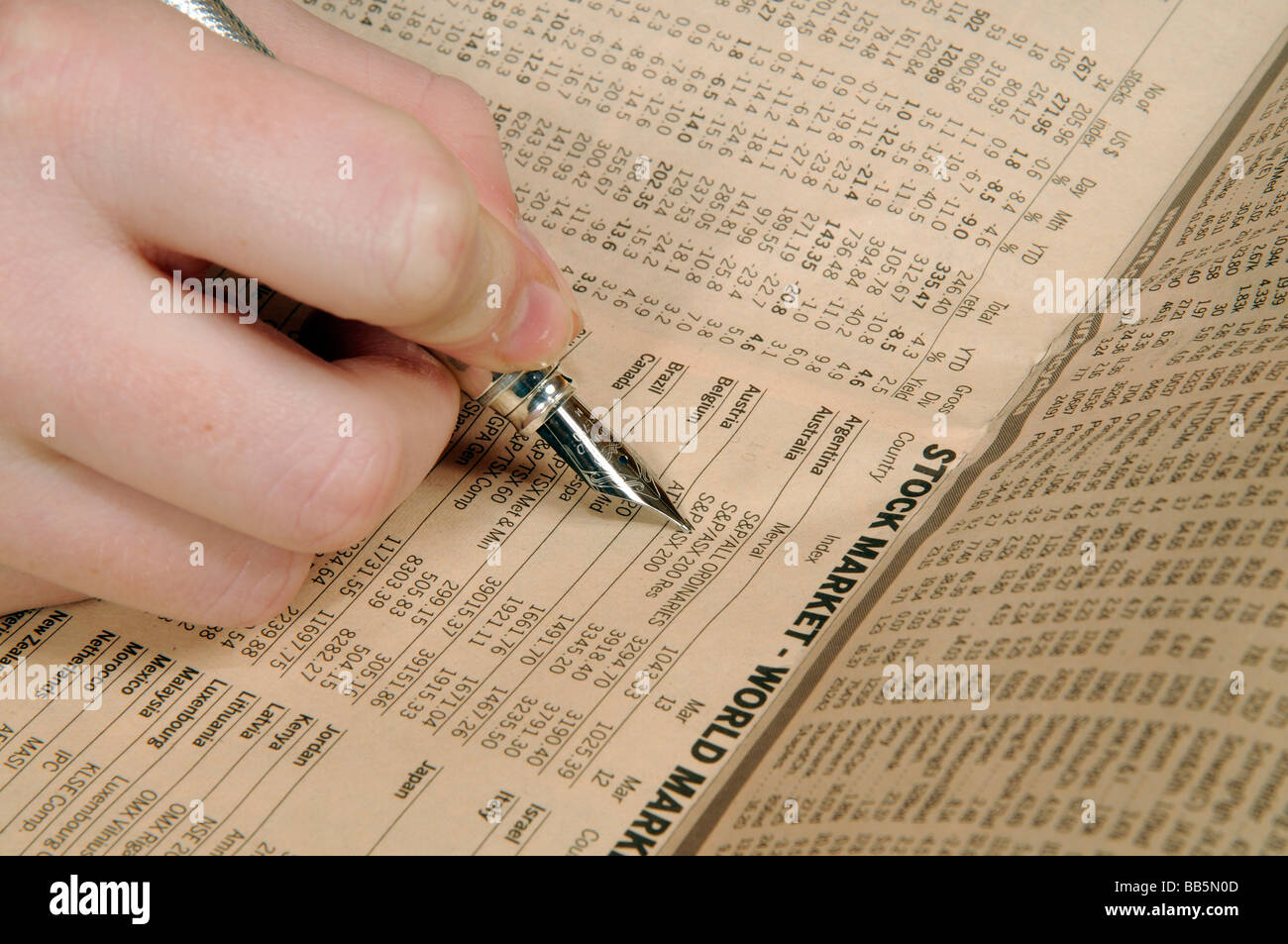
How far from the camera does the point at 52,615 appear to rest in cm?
60

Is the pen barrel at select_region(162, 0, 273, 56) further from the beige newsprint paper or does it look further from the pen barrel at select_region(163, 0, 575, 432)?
the beige newsprint paper

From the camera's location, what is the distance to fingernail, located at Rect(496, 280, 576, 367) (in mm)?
527

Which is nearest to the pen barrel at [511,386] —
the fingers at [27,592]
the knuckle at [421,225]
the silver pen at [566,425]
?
the silver pen at [566,425]

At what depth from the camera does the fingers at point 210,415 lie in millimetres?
469

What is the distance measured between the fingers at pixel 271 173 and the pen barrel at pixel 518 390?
99 mm

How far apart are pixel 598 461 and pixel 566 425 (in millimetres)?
26

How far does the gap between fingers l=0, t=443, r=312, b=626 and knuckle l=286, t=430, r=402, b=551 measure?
6 cm

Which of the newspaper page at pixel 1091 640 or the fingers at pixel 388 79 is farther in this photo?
the fingers at pixel 388 79

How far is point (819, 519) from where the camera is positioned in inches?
24.4

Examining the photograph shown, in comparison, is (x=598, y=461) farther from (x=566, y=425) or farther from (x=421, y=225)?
(x=421, y=225)

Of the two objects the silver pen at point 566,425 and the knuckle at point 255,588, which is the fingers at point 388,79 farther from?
the knuckle at point 255,588

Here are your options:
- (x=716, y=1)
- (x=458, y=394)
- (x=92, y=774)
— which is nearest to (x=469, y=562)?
(x=458, y=394)

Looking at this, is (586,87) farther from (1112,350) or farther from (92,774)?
(92,774)

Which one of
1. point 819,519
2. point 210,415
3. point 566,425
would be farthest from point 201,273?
point 819,519
